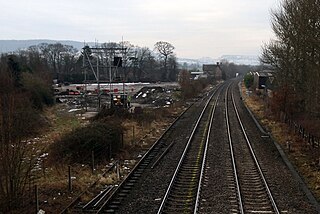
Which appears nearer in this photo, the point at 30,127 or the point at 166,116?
the point at 30,127

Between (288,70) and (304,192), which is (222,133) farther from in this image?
(304,192)

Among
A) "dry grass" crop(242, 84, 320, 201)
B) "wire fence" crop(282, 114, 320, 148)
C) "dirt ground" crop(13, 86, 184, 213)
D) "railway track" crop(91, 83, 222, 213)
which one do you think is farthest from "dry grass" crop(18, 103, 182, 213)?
"wire fence" crop(282, 114, 320, 148)

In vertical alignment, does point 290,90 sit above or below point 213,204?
above

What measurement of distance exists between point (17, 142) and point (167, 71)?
4257 inches

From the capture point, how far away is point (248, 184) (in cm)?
1327

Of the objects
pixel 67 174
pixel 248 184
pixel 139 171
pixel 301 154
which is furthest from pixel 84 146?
pixel 301 154

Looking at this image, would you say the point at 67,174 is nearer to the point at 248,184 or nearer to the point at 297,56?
the point at 248,184

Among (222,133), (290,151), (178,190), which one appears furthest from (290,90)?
(178,190)

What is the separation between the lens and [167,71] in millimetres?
118375

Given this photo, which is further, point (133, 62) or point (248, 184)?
point (133, 62)

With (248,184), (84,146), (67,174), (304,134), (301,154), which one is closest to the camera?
(248,184)

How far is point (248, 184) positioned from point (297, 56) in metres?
15.8

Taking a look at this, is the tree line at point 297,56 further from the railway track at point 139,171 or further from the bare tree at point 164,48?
the bare tree at point 164,48

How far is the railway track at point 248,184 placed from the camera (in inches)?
429
